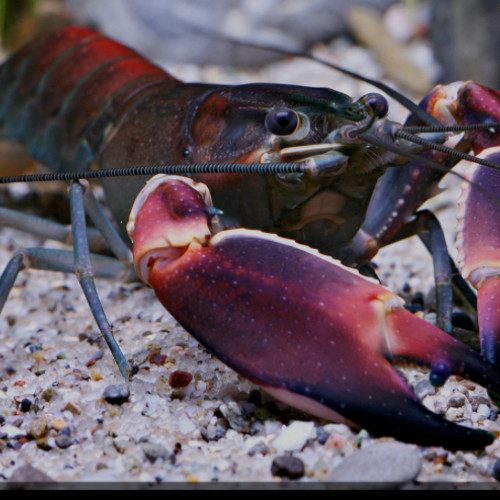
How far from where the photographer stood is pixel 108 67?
150 inches

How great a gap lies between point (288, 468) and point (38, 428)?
2.70 feet

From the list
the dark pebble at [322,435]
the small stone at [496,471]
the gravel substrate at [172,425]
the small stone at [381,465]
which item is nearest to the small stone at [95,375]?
the gravel substrate at [172,425]

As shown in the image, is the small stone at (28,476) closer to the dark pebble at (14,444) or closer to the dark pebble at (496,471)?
the dark pebble at (14,444)

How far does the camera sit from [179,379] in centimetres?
205

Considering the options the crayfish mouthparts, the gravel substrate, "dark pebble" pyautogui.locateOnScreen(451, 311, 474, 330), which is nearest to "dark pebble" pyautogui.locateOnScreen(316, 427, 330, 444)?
the gravel substrate

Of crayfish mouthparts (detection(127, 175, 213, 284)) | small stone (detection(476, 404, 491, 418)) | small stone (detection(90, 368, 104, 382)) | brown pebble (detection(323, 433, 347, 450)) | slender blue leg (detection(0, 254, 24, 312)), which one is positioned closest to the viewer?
brown pebble (detection(323, 433, 347, 450))

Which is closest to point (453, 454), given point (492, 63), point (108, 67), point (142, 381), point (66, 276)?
point (142, 381)

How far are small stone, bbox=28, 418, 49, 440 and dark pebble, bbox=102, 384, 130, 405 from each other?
0.21 metres

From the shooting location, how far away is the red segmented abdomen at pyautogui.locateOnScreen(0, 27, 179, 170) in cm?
354

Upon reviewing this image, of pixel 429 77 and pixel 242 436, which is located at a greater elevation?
pixel 429 77

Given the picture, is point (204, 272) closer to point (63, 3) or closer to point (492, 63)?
point (492, 63)

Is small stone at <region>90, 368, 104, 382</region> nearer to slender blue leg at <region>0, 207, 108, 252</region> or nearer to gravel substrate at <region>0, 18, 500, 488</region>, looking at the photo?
gravel substrate at <region>0, 18, 500, 488</region>
